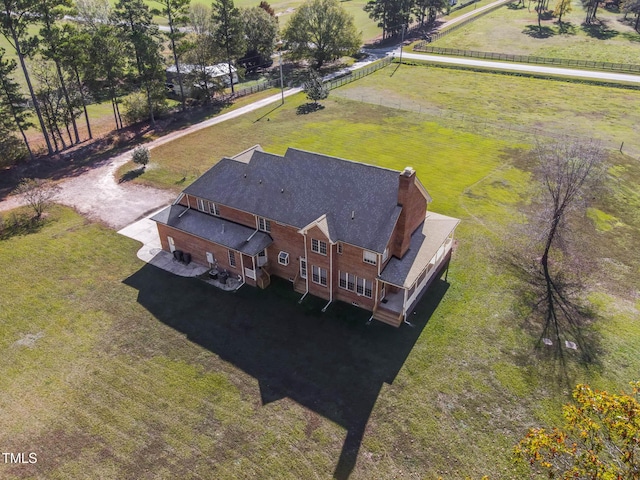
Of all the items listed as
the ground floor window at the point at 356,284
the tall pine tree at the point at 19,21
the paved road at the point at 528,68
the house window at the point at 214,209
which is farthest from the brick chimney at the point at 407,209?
the paved road at the point at 528,68

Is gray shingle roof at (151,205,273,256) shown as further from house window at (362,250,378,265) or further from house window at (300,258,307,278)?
house window at (362,250,378,265)

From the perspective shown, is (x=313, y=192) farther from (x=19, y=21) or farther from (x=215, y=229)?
(x=19, y=21)

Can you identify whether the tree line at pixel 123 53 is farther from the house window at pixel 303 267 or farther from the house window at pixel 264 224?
the house window at pixel 303 267

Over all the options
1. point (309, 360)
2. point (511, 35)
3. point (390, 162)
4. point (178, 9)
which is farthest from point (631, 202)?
point (511, 35)

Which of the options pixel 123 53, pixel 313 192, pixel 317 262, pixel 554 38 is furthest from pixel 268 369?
pixel 554 38

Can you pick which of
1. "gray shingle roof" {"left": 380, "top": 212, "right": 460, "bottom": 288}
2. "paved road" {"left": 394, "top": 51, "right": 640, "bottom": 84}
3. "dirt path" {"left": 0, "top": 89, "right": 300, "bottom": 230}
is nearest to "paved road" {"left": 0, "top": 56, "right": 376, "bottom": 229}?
"dirt path" {"left": 0, "top": 89, "right": 300, "bottom": 230}
